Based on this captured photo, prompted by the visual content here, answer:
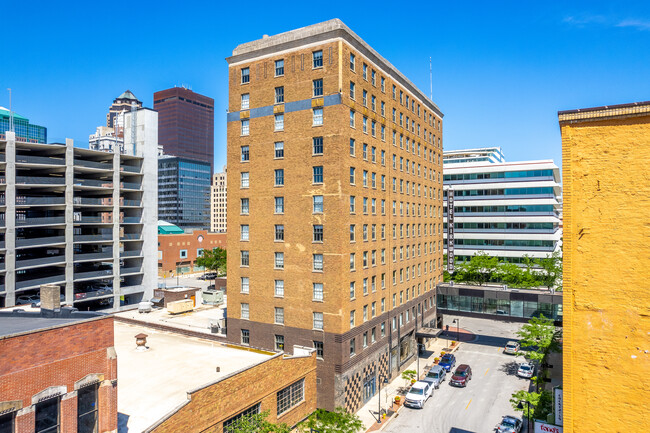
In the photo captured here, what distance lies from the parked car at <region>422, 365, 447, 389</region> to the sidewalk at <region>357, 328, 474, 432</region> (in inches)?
98.1

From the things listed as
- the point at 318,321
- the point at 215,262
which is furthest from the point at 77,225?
the point at 215,262

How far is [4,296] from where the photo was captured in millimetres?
59844

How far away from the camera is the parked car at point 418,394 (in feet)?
144

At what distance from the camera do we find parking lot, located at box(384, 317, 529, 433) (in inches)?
1565

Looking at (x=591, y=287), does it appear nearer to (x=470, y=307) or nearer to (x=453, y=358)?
(x=453, y=358)

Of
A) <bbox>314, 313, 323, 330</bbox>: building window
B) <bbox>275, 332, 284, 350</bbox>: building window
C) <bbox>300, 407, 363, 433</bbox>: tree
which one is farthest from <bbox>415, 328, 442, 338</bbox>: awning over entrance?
<bbox>300, 407, 363, 433</bbox>: tree

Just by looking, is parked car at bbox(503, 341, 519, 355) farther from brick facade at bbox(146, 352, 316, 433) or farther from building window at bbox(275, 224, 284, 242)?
building window at bbox(275, 224, 284, 242)

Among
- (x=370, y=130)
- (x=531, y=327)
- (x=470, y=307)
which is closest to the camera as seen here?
(x=370, y=130)

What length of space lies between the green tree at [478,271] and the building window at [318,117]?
48585mm

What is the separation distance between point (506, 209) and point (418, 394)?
54.7 meters

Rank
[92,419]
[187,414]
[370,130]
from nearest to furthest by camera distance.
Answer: [92,419] < [187,414] < [370,130]

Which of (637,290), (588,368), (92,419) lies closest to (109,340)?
(92,419)

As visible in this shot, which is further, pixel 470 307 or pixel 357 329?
pixel 470 307

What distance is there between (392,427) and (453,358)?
20681 mm
